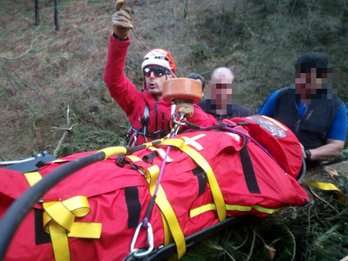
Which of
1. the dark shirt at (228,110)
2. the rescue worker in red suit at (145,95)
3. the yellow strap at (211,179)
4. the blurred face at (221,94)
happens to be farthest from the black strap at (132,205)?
the dark shirt at (228,110)

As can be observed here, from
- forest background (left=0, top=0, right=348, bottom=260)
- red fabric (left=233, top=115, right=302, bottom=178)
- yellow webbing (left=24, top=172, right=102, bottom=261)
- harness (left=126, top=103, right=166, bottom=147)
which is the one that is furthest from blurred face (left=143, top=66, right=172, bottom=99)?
forest background (left=0, top=0, right=348, bottom=260)

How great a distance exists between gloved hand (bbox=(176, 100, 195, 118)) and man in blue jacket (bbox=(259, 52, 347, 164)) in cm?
116

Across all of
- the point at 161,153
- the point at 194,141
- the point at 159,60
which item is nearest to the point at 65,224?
the point at 161,153

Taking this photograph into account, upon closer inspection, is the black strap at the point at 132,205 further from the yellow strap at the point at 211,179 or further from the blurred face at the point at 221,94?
the blurred face at the point at 221,94

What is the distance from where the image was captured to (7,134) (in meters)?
8.91

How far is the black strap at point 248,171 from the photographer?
2.10 m

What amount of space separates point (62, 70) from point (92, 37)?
1858 millimetres

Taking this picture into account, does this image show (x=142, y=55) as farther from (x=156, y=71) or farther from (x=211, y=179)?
(x=211, y=179)

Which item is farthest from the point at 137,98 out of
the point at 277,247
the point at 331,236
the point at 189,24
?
the point at 189,24

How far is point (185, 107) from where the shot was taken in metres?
2.38

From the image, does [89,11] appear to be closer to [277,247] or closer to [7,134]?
[7,134]

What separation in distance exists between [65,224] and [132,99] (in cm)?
170

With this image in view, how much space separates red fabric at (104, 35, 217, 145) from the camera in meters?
2.74

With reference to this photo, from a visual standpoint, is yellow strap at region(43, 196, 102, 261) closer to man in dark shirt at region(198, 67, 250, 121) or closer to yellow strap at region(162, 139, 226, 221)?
yellow strap at region(162, 139, 226, 221)
